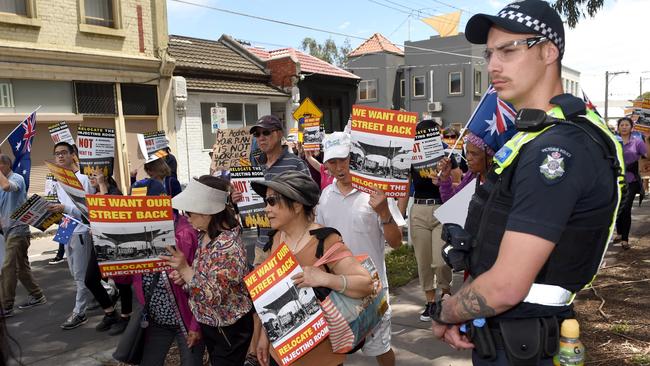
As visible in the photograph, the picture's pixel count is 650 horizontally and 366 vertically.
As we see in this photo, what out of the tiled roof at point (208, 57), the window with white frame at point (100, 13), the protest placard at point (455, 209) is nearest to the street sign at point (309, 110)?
the protest placard at point (455, 209)

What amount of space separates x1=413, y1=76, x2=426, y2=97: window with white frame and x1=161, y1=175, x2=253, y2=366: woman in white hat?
115ft

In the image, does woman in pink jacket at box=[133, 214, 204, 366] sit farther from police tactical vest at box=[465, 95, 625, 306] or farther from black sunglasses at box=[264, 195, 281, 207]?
police tactical vest at box=[465, 95, 625, 306]

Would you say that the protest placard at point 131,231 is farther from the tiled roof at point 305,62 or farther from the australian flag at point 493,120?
the tiled roof at point 305,62

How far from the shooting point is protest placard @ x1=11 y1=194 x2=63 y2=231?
489 cm

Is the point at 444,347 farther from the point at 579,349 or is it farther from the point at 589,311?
the point at 579,349

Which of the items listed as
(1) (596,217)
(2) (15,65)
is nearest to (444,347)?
(1) (596,217)

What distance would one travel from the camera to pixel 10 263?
573cm

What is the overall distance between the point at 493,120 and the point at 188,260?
8.23 ft

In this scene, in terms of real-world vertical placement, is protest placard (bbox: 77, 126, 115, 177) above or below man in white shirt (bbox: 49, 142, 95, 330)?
above

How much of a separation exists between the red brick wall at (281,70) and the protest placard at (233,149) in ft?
45.1

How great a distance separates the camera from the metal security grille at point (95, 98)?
13.6 m

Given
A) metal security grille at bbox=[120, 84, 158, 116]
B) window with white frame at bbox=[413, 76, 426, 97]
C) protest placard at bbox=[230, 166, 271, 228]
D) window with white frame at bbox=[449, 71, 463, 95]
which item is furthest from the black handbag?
window with white frame at bbox=[413, 76, 426, 97]

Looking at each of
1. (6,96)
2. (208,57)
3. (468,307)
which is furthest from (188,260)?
(208,57)

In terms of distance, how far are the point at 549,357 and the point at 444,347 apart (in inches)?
114
